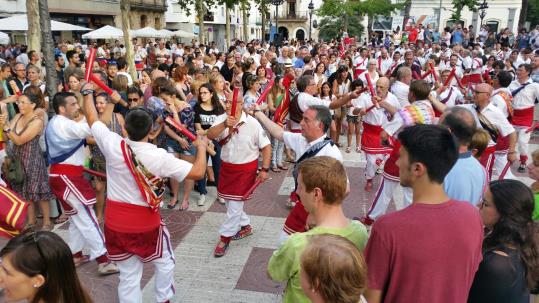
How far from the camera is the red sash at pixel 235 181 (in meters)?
5.07

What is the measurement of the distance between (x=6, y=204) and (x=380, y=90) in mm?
5133

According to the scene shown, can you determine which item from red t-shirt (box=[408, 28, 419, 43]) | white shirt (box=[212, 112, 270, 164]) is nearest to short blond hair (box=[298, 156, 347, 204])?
white shirt (box=[212, 112, 270, 164])

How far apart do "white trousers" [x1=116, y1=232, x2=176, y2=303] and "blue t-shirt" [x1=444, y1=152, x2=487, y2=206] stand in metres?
2.34

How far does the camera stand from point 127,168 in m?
3.48

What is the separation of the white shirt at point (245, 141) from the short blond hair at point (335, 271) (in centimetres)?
334

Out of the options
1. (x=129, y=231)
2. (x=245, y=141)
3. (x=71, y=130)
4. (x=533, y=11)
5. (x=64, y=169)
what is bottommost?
(x=129, y=231)

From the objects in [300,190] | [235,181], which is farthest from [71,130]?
[300,190]

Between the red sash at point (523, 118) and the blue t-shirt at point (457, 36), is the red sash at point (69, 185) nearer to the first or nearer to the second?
the red sash at point (523, 118)

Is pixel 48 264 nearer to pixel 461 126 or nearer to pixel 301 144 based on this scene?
pixel 301 144

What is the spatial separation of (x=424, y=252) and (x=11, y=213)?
7.21 feet

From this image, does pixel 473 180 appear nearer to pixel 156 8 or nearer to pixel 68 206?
pixel 68 206

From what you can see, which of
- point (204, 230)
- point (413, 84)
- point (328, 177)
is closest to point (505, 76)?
point (413, 84)

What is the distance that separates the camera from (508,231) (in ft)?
8.07

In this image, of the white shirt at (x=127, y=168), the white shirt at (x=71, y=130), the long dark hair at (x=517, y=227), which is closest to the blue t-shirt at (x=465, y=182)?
the long dark hair at (x=517, y=227)
